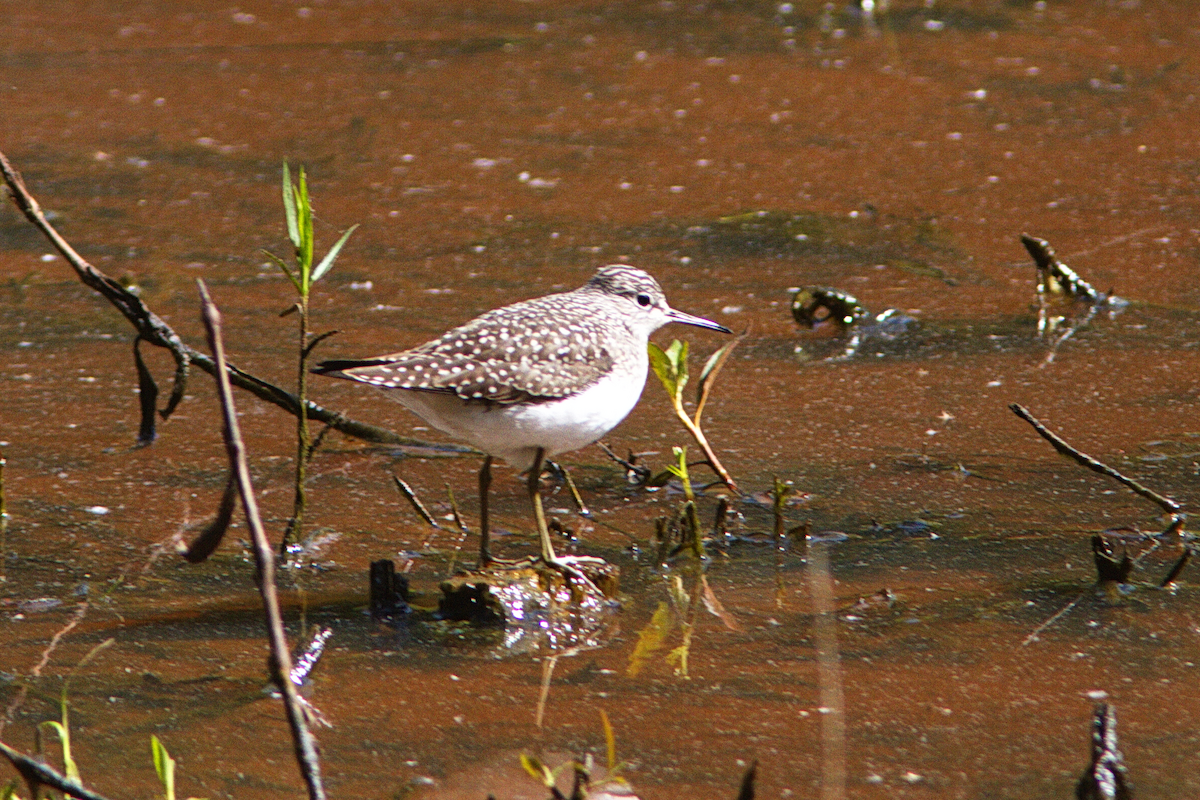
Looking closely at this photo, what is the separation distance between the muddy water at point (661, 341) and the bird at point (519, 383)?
477mm

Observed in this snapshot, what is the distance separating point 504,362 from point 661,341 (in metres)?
2.36

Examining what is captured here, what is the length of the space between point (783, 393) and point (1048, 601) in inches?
77.2

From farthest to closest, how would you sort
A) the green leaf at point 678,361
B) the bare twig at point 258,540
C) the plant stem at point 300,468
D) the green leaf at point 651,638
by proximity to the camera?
1. the green leaf at point 678,361
2. the plant stem at point 300,468
3. the green leaf at point 651,638
4. the bare twig at point 258,540

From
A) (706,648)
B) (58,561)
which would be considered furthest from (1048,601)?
(58,561)

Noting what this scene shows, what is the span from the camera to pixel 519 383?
4.50 metres

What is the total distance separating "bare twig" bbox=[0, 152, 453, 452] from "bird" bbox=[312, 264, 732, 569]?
0.63 metres

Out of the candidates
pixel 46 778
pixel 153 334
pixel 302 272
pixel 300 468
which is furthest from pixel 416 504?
pixel 46 778

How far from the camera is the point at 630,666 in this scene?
4.07m

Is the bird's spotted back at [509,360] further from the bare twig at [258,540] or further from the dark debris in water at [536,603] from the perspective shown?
the bare twig at [258,540]

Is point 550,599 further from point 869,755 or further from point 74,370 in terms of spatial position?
point 74,370

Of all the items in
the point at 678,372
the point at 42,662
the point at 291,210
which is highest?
the point at 291,210

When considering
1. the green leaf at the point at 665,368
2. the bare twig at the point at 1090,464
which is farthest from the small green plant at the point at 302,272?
the bare twig at the point at 1090,464

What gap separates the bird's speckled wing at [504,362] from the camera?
14.5 ft

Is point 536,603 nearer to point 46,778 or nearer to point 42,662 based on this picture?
point 42,662
